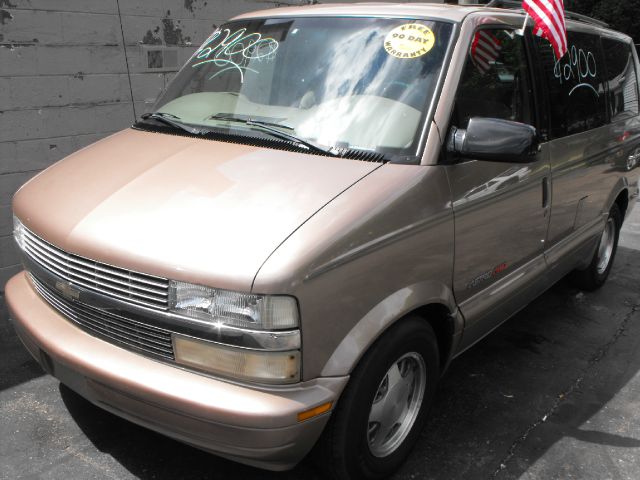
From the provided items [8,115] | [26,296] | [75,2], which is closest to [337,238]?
[26,296]

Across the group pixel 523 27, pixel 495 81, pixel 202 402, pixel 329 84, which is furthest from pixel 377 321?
pixel 523 27

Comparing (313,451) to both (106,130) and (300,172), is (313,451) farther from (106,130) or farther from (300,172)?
(106,130)

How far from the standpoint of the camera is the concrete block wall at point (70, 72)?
488 centimetres

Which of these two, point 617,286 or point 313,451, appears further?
point 617,286

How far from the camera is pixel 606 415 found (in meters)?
3.48

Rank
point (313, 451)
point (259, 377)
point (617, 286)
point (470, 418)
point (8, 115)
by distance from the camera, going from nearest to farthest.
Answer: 1. point (259, 377)
2. point (313, 451)
3. point (470, 418)
4. point (8, 115)
5. point (617, 286)

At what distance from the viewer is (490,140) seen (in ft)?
9.04

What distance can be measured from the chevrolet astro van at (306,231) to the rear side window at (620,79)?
3.88 ft

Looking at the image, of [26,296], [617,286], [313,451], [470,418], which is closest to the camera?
[313,451]

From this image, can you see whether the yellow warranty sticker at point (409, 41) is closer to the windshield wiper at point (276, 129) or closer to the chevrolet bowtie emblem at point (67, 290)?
the windshield wiper at point (276, 129)

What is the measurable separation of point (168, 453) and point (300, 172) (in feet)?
4.76

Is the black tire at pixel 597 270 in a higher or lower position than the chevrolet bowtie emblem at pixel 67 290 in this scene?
lower

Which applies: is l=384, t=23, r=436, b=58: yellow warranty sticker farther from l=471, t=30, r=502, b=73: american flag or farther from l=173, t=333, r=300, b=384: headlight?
l=173, t=333, r=300, b=384: headlight

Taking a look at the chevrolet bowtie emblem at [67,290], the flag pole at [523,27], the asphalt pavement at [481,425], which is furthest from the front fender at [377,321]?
the flag pole at [523,27]
